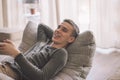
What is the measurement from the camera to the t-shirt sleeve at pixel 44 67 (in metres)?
1.62

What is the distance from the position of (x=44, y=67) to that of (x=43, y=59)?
15 centimetres

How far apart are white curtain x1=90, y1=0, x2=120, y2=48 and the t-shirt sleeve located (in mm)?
2017

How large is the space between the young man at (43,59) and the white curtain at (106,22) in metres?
1.71

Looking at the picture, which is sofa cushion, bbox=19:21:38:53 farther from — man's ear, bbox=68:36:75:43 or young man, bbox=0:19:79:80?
man's ear, bbox=68:36:75:43

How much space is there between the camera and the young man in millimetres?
1622

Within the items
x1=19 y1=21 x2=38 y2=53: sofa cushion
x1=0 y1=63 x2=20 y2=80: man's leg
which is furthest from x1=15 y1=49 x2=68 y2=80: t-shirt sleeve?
x1=19 y1=21 x2=38 y2=53: sofa cushion

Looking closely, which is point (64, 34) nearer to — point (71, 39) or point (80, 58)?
point (71, 39)

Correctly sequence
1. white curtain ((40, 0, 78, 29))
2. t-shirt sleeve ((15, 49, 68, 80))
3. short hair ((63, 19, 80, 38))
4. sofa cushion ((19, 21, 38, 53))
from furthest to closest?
1. white curtain ((40, 0, 78, 29))
2. sofa cushion ((19, 21, 38, 53))
3. short hair ((63, 19, 80, 38))
4. t-shirt sleeve ((15, 49, 68, 80))

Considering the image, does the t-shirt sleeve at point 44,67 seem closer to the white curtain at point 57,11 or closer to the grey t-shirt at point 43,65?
the grey t-shirt at point 43,65

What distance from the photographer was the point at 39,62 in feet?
5.91

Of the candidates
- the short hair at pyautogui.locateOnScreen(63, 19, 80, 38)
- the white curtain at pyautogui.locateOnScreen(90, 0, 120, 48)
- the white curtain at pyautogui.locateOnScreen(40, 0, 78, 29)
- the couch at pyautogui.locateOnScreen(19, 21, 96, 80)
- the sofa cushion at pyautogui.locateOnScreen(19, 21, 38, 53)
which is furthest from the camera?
the white curtain at pyautogui.locateOnScreen(40, 0, 78, 29)

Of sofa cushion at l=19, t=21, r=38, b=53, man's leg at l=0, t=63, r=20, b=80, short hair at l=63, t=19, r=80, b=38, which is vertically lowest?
man's leg at l=0, t=63, r=20, b=80

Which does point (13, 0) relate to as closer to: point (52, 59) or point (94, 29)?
point (94, 29)

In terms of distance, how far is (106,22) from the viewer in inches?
141
